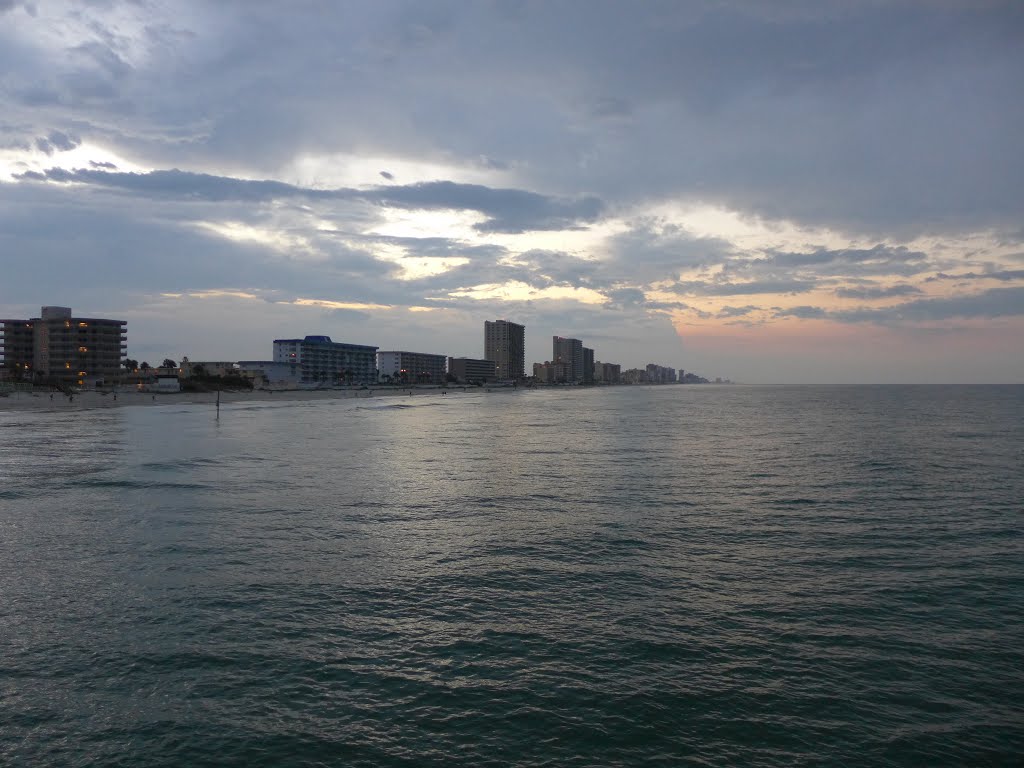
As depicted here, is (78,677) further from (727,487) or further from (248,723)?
(727,487)

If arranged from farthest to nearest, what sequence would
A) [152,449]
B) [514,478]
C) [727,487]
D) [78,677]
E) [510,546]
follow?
[152,449] → [514,478] → [727,487] → [510,546] → [78,677]

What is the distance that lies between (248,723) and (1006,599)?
73.1 ft

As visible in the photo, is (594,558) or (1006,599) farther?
(594,558)

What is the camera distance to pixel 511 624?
18.1 m

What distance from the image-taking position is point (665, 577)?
73.2 feet

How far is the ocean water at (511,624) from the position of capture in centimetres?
1272

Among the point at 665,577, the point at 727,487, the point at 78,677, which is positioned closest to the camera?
the point at 78,677

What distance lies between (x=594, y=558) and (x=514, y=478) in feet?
67.6

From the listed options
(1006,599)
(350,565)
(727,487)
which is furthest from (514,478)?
(1006,599)

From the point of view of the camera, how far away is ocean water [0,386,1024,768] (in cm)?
1272

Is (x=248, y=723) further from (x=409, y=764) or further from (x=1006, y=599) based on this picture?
(x=1006, y=599)

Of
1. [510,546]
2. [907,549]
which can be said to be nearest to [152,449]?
[510,546]

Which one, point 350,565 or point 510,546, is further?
point 510,546

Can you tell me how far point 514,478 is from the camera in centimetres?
4500
